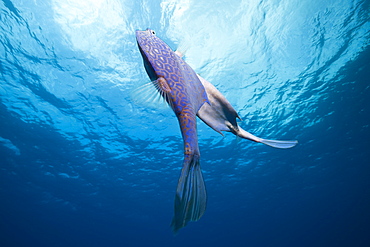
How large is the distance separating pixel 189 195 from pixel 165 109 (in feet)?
2.80

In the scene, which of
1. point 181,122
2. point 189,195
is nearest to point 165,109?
point 181,122

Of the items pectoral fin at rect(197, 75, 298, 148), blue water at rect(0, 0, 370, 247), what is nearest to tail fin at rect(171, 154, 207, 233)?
blue water at rect(0, 0, 370, 247)

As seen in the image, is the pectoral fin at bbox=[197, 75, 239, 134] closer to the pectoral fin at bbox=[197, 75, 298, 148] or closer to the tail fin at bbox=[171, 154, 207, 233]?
the pectoral fin at bbox=[197, 75, 298, 148]

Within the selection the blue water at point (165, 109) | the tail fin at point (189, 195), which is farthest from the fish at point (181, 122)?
the blue water at point (165, 109)

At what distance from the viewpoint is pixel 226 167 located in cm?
Answer: 2447

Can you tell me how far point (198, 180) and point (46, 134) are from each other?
19.7m

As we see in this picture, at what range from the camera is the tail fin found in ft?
4.12

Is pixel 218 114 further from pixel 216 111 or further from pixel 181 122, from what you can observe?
pixel 181 122

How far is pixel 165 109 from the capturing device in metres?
1.82

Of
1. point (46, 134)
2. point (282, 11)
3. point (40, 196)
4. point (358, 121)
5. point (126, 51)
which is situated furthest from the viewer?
point (40, 196)

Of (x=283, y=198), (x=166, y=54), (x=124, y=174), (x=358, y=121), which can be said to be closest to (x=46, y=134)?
(x=124, y=174)

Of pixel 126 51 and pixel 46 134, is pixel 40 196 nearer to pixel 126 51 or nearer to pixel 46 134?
pixel 46 134

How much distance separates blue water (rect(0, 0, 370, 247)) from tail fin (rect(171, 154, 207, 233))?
66 cm

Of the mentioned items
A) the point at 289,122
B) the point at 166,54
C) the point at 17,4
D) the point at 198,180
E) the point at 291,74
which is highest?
the point at 289,122
